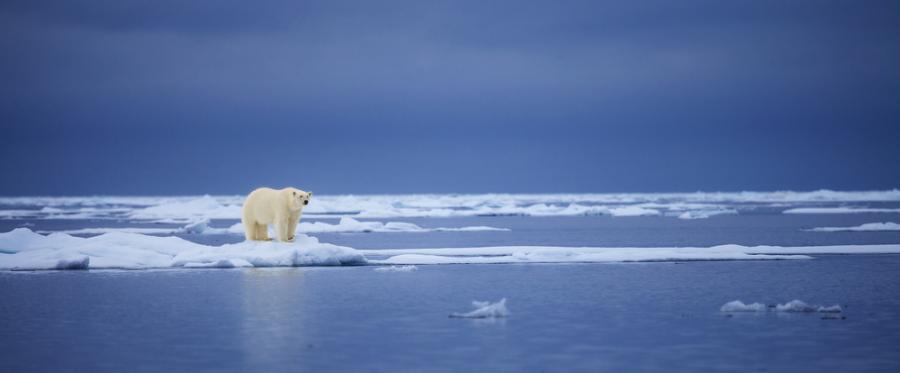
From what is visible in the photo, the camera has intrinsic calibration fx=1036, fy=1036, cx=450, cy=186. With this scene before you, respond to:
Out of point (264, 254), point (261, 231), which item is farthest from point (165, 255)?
point (261, 231)

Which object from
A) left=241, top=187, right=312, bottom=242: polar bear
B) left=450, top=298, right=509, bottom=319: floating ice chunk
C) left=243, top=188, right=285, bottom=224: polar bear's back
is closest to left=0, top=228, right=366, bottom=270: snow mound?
left=241, top=187, right=312, bottom=242: polar bear

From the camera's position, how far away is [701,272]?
54.8 feet

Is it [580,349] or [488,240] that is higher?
[488,240]

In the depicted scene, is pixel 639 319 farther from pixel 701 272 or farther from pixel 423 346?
pixel 701 272

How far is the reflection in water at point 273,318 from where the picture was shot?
912 cm

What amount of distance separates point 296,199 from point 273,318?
28.8ft

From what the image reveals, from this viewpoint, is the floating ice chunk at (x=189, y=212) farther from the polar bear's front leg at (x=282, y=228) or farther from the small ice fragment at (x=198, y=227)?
the polar bear's front leg at (x=282, y=228)

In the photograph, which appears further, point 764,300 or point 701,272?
point 701,272

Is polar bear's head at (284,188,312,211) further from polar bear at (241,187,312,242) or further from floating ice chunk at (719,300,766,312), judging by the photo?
floating ice chunk at (719,300,766,312)

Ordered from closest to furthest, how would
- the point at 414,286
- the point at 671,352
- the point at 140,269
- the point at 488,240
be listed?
the point at 671,352
the point at 414,286
the point at 140,269
the point at 488,240

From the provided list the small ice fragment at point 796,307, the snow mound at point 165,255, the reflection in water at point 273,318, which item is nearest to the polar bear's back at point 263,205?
the snow mound at point 165,255

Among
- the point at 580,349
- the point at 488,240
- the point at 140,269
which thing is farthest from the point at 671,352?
the point at 488,240

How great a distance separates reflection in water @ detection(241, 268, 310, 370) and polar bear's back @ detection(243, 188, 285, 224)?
348cm

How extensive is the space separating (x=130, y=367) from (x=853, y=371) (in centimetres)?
581
